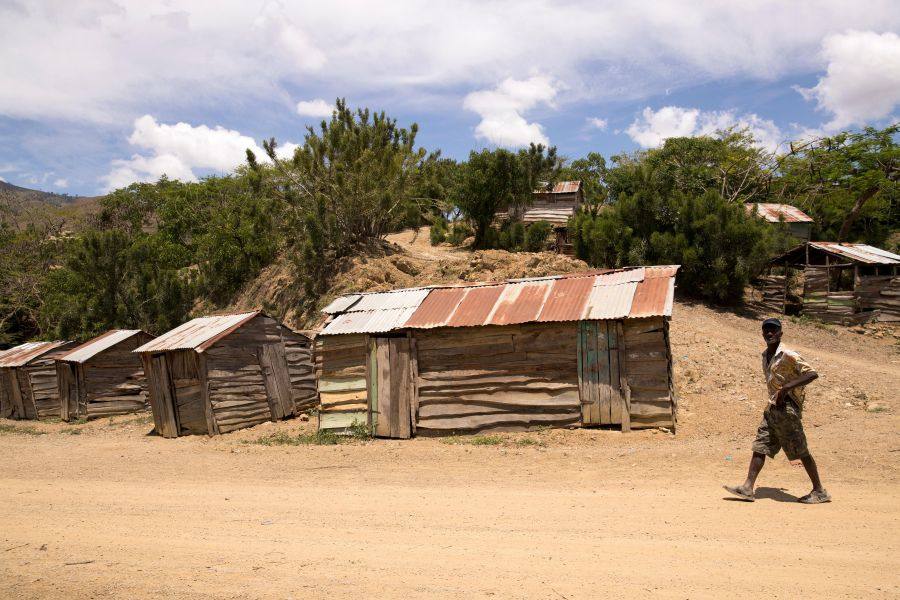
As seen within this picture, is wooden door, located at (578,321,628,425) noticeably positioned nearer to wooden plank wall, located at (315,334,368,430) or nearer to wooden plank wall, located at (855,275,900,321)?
wooden plank wall, located at (315,334,368,430)

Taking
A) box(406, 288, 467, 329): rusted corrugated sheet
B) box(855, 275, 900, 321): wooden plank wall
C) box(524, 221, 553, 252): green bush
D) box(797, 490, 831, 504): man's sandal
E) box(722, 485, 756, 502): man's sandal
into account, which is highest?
box(524, 221, 553, 252): green bush

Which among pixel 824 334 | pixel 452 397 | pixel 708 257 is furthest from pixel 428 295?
pixel 824 334

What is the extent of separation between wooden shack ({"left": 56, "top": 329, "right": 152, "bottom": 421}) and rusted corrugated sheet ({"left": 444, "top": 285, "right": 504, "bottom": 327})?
42.8ft

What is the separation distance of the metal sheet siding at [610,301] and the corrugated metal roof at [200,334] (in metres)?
8.81

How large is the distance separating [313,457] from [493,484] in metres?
4.19

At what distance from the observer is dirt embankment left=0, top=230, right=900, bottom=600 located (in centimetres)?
435

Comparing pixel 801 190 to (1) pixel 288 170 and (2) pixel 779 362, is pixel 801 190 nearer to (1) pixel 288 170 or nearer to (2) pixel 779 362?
(1) pixel 288 170

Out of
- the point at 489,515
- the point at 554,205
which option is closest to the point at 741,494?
the point at 489,515

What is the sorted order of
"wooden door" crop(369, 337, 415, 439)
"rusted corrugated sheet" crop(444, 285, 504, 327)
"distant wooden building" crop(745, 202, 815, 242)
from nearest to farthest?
"rusted corrugated sheet" crop(444, 285, 504, 327) → "wooden door" crop(369, 337, 415, 439) → "distant wooden building" crop(745, 202, 815, 242)

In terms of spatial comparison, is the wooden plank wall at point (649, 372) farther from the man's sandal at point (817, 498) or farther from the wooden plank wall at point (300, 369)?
the wooden plank wall at point (300, 369)

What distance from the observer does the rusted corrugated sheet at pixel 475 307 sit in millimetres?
10898

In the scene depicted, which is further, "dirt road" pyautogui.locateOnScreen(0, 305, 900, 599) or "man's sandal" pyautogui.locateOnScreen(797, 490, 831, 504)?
"man's sandal" pyautogui.locateOnScreen(797, 490, 831, 504)

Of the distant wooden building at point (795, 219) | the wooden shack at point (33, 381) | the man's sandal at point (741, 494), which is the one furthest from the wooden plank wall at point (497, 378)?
the distant wooden building at point (795, 219)

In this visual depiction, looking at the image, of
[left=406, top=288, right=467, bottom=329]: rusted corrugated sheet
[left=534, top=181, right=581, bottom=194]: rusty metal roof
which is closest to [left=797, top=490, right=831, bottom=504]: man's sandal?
[left=406, top=288, right=467, bottom=329]: rusted corrugated sheet
